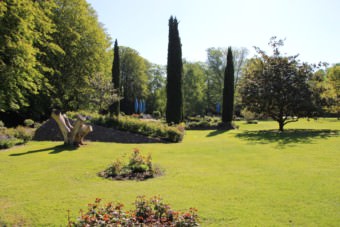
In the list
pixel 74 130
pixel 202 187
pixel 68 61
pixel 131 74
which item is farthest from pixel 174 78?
pixel 131 74

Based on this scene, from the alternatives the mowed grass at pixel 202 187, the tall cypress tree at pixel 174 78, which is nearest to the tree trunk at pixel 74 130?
the mowed grass at pixel 202 187

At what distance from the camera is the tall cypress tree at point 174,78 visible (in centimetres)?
2434

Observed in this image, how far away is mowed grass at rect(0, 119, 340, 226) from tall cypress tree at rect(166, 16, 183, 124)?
1257cm

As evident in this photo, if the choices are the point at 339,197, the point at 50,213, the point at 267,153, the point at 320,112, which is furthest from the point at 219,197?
the point at 320,112

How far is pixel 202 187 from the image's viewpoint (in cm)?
702

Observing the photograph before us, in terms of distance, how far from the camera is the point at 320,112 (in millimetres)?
21922

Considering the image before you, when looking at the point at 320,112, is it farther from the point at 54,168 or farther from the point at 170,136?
the point at 54,168

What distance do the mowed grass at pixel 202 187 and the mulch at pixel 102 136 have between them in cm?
512

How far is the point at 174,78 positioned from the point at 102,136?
975 centimetres

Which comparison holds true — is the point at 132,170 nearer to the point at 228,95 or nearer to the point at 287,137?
the point at 287,137

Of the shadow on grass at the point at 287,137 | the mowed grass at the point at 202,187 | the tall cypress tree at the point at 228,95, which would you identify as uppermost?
the tall cypress tree at the point at 228,95

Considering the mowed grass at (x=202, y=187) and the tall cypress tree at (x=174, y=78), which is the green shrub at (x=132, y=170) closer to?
the mowed grass at (x=202, y=187)

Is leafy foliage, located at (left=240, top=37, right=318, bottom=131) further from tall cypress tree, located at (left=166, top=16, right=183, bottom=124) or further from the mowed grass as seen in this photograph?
the mowed grass

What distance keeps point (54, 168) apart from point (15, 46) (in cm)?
657
